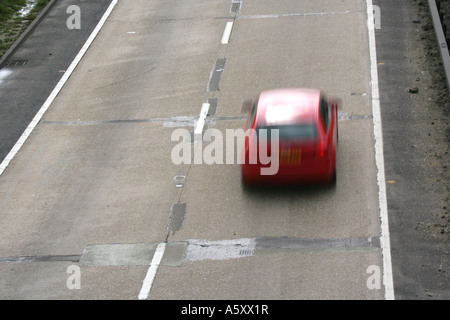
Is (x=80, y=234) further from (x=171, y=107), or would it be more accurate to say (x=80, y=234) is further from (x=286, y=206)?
(x=171, y=107)

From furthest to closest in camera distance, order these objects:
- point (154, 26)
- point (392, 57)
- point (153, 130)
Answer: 1. point (154, 26)
2. point (392, 57)
3. point (153, 130)

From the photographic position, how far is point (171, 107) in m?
19.0

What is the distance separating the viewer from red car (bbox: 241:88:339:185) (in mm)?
13906

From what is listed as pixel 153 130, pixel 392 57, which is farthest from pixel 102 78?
A: pixel 392 57

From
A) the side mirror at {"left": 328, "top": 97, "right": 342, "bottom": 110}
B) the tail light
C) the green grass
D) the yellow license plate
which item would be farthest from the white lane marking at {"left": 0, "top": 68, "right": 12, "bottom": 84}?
the tail light

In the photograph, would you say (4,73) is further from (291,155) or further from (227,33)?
(291,155)

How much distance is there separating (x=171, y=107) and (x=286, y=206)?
584cm

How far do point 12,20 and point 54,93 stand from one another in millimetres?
6329

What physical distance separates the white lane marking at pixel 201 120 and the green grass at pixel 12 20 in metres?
7.71

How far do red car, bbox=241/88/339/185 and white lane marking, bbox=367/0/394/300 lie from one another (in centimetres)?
107

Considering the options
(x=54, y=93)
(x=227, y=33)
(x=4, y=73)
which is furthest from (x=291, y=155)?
(x=4, y=73)

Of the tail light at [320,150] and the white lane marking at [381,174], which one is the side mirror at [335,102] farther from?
the tail light at [320,150]

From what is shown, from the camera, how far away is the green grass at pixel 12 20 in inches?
948

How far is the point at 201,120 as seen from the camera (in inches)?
714
